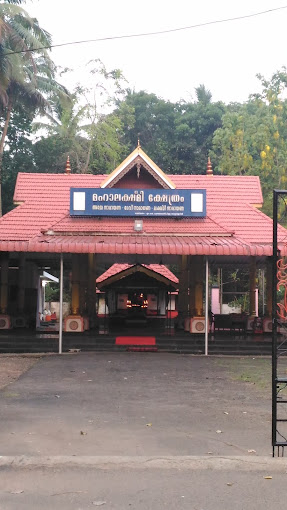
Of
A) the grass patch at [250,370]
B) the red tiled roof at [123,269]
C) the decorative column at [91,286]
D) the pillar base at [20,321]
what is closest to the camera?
the grass patch at [250,370]

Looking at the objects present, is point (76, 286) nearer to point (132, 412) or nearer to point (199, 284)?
point (199, 284)

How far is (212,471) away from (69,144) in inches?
1268

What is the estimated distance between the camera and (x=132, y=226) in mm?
18828

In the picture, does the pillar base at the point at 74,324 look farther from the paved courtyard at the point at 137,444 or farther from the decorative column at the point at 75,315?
the paved courtyard at the point at 137,444

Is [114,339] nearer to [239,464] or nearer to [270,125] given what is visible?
[239,464]

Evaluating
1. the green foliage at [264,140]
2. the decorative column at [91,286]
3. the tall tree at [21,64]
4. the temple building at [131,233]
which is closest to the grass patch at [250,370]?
the temple building at [131,233]

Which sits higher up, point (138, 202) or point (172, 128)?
point (172, 128)

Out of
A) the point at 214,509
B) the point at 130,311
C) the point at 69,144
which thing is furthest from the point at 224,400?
the point at 69,144

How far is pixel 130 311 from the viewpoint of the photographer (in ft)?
78.3

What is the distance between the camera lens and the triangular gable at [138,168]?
19000mm

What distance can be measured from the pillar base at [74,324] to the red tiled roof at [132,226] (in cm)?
263

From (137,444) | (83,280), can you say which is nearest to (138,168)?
(83,280)

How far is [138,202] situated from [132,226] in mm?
800

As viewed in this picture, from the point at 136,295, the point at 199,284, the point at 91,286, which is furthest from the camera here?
the point at 136,295
